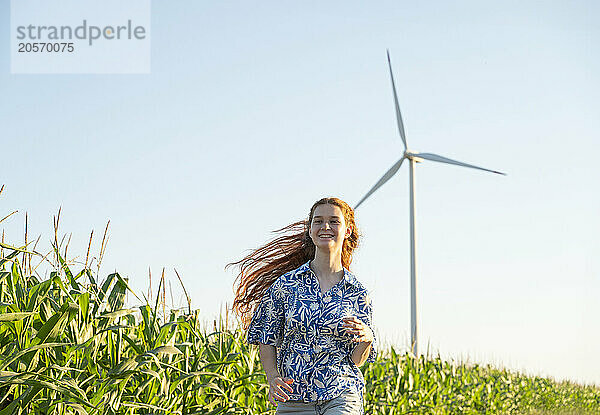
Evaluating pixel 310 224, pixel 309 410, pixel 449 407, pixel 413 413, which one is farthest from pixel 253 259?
pixel 449 407

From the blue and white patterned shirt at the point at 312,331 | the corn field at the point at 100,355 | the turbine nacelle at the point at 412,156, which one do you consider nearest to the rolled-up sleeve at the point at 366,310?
the blue and white patterned shirt at the point at 312,331

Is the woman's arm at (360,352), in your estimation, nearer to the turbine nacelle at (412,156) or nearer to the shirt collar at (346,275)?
the shirt collar at (346,275)

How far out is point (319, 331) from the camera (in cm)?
419

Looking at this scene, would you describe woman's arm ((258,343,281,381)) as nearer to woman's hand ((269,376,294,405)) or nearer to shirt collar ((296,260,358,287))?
woman's hand ((269,376,294,405))

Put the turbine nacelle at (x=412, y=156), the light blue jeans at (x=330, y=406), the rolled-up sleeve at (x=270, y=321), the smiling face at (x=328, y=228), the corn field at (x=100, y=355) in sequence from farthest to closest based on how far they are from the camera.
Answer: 1. the turbine nacelle at (x=412, y=156)
2. the smiling face at (x=328, y=228)
3. the rolled-up sleeve at (x=270, y=321)
4. the light blue jeans at (x=330, y=406)
5. the corn field at (x=100, y=355)

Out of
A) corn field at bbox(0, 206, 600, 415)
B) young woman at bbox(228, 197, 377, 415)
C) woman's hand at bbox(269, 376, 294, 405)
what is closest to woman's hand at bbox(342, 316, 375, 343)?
young woman at bbox(228, 197, 377, 415)

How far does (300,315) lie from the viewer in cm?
423

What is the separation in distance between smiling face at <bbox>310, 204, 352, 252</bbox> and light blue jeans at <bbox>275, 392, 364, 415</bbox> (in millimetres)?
811

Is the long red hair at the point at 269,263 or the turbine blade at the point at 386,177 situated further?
the turbine blade at the point at 386,177

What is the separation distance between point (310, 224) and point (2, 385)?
1854 mm

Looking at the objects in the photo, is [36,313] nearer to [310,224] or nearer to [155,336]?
[155,336]

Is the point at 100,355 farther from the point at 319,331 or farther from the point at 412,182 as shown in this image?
the point at 412,182

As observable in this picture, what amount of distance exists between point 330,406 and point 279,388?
27 centimetres

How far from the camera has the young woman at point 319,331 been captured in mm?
4109
